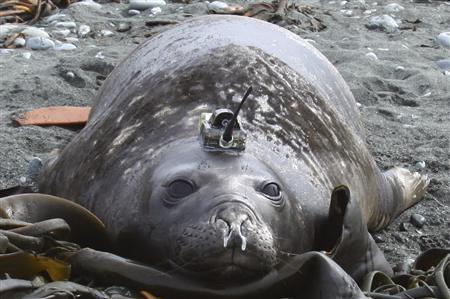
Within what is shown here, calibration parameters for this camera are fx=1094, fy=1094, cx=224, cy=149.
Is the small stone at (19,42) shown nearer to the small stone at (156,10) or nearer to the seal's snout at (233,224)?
the small stone at (156,10)

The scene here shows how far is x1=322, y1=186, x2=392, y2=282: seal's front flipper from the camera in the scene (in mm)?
3531

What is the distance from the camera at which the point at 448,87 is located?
697 centimetres

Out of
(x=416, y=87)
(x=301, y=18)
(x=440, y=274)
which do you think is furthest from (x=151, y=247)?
(x=301, y=18)

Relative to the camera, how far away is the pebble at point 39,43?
764 cm

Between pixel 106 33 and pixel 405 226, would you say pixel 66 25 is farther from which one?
pixel 405 226

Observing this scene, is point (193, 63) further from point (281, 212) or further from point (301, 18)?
point (301, 18)

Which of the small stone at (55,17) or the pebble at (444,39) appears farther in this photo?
the small stone at (55,17)

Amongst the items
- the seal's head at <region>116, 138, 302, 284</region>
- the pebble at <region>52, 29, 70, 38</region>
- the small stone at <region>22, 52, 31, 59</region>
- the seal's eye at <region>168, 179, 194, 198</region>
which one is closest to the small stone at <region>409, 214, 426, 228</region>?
the seal's head at <region>116, 138, 302, 284</region>

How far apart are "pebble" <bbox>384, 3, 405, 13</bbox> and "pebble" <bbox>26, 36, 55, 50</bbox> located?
299 centimetres

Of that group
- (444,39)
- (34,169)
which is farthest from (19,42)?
(444,39)

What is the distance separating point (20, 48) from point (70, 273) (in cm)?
478

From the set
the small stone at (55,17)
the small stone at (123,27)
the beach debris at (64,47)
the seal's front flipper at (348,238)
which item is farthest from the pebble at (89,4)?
the seal's front flipper at (348,238)

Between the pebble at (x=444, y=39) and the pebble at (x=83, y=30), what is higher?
the pebble at (x=444, y=39)

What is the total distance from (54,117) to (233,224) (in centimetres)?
290
